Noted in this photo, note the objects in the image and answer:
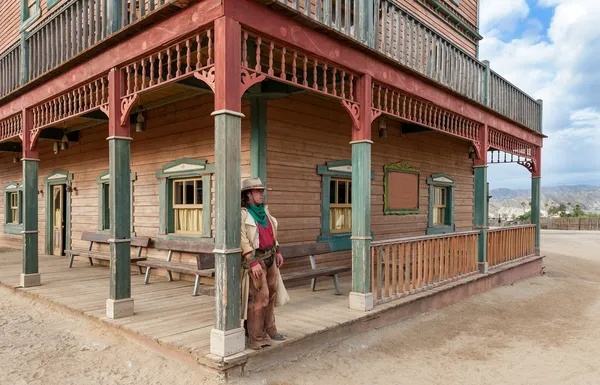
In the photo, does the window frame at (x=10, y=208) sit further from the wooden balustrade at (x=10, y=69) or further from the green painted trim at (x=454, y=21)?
the green painted trim at (x=454, y=21)

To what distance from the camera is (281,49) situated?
483cm

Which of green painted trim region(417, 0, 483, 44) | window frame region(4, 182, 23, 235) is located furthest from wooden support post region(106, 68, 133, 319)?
window frame region(4, 182, 23, 235)

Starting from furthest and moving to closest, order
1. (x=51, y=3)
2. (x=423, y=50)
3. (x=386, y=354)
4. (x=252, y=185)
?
(x=51, y=3), (x=423, y=50), (x=386, y=354), (x=252, y=185)

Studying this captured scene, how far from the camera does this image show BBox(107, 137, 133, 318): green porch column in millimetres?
5438

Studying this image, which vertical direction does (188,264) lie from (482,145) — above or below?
below

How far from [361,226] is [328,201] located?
241cm

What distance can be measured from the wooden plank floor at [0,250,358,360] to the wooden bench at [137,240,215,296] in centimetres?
35

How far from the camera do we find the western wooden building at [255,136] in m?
4.67

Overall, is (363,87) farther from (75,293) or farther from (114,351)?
(75,293)

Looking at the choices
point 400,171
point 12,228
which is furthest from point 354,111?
point 12,228

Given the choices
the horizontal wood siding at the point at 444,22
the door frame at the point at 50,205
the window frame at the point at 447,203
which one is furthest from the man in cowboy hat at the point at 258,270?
the door frame at the point at 50,205

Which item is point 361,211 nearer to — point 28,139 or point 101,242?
point 28,139

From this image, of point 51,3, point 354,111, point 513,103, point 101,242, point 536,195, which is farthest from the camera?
point 536,195

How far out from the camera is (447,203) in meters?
12.4
